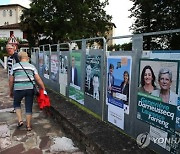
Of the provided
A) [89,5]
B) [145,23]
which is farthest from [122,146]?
[89,5]

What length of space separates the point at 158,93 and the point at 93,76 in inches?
83.4

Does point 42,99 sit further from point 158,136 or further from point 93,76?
point 158,136

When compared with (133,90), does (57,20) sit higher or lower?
higher

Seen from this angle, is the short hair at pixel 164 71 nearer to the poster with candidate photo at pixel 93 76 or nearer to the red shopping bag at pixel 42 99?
the poster with candidate photo at pixel 93 76

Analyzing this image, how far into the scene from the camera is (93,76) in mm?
5176

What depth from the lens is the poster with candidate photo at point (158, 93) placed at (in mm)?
2998

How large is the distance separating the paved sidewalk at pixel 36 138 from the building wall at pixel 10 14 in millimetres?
75452

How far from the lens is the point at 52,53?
8383 millimetres

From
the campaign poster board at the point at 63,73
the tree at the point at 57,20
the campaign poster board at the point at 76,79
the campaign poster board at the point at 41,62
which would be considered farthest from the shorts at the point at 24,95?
the tree at the point at 57,20

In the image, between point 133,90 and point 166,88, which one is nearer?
point 166,88

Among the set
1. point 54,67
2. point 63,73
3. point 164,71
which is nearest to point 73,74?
point 63,73

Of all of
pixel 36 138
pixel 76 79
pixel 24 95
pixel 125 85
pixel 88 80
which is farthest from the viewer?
pixel 76 79

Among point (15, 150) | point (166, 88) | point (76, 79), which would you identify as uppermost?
point (166, 88)

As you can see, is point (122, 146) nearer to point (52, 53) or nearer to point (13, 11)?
point (52, 53)
